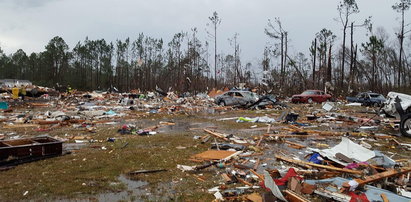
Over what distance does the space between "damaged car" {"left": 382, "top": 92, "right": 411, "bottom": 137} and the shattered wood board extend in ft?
21.6

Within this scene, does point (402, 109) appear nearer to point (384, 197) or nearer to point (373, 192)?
point (373, 192)

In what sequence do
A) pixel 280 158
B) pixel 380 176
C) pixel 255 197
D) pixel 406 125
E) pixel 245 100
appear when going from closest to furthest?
pixel 255 197 → pixel 380 176 → pixel 280 158 → pixel 406 125 → pixel 245 100

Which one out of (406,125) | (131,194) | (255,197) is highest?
(406,125)

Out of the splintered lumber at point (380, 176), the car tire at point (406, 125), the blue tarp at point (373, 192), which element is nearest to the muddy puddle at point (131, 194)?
the blue tarp at point (373, 192)

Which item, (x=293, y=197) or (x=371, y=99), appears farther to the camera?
(x=371, y=99)

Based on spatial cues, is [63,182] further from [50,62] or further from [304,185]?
[50,62]

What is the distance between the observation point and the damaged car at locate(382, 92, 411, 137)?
9766 millimetres

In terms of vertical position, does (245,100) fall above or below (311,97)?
below

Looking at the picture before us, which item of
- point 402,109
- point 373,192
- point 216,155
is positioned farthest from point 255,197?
point 402,109

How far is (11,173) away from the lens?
5.82 m

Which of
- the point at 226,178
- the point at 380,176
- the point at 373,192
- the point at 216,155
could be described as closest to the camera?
the point at 373,192

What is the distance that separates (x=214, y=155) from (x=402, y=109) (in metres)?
7.34

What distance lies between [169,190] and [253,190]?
143 cm

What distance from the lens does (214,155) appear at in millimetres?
7191
